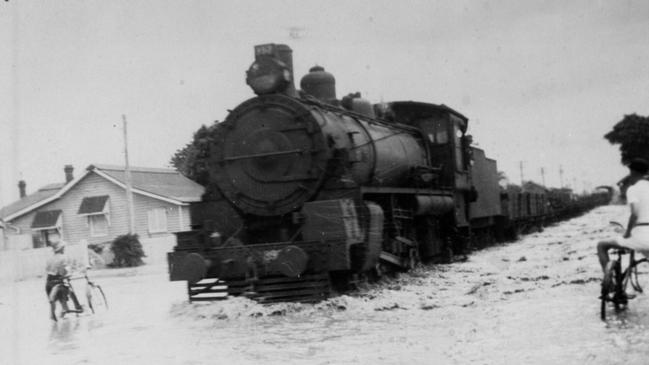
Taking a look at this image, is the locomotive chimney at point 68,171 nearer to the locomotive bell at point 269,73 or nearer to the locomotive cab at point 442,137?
the locomotive cab at point 442,137

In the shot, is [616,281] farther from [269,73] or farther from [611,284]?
[269,73]

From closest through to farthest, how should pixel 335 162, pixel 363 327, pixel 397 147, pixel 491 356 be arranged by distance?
pixel 491 356 < pixel 363 327 < pixel 335 162 < pixel 397 147

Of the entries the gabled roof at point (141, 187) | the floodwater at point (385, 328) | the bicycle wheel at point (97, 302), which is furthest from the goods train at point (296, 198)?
the gabled roof at point (141, 187)

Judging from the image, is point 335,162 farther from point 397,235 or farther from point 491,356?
point 491,356

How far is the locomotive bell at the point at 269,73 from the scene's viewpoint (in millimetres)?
10703

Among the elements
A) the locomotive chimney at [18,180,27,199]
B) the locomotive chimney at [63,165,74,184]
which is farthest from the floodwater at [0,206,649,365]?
the locomotive chimney at [18,180,27,199]

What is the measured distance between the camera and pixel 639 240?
6.55 m

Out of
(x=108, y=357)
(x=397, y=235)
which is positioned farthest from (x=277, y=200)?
(x=108, y=357)

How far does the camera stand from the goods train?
9734 mm

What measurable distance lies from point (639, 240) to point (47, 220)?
30.6 metres

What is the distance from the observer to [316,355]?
6.51m

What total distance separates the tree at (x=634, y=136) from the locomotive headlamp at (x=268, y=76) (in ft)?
127

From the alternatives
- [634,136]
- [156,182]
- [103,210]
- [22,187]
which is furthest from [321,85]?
[22,187]

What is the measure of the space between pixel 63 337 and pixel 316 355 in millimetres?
4049
